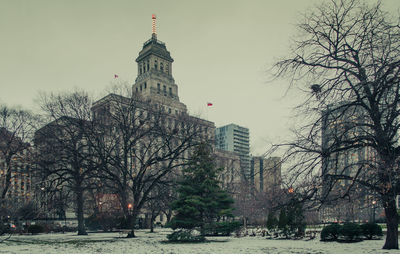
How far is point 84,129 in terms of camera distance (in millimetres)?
30422

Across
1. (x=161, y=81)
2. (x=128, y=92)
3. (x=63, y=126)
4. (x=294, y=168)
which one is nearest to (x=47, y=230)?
(x=63, y=126)

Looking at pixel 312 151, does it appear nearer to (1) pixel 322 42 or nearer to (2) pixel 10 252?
(1) pixel 322 42

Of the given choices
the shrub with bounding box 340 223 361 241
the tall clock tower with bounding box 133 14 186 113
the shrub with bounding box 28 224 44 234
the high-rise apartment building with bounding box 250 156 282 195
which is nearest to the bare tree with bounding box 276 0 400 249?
the high-rise apartment building with bounding box 250 156 282 195

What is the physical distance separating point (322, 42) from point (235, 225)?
20935 millimetres

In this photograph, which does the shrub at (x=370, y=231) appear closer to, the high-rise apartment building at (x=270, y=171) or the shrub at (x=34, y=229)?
the high-rise apartment building at (x=270, y=171)

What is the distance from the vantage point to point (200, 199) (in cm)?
2730

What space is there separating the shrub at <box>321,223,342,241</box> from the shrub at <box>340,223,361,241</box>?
1.19ft

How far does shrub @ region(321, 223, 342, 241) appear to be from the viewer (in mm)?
23938

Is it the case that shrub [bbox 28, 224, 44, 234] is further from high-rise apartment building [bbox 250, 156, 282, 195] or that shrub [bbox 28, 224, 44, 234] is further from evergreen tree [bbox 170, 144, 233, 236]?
high-rise apartment building [bbox 250, 156, 282, 195]

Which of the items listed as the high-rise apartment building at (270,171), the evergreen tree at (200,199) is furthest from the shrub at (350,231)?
the evergreen tree at (200,199)

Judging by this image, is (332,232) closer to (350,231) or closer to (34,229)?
(350,231)

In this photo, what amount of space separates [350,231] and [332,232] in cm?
135

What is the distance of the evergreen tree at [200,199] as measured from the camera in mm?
26578

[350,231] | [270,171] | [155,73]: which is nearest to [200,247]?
[270,171]
